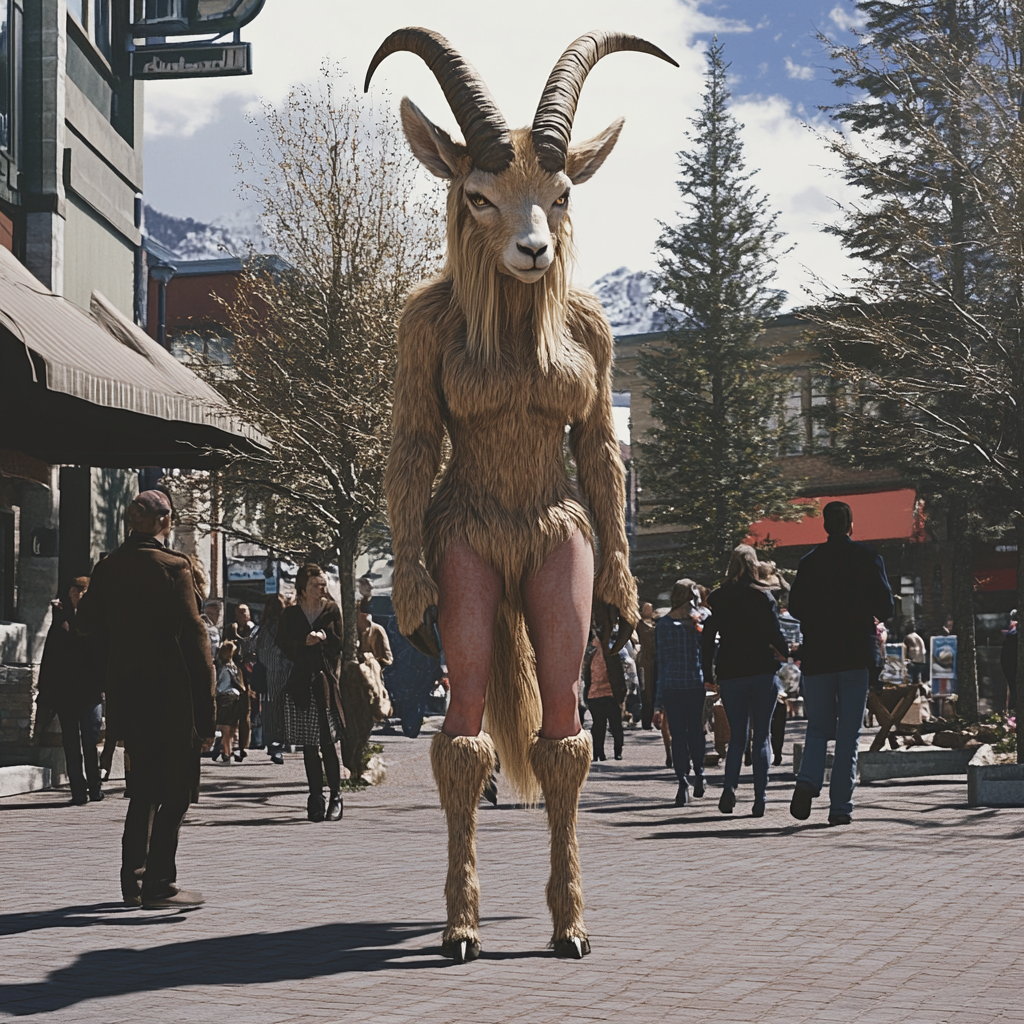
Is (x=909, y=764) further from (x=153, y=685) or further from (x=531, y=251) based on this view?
(x=531, y=251)

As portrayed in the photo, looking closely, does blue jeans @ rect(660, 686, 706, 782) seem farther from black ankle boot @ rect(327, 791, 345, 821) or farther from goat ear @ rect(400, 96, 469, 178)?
goat ear @ rect(400, 96, 469, 178)

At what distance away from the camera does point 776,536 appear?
43.4 meters

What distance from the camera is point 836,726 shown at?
9.97 m

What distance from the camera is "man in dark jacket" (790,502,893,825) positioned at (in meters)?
9.69

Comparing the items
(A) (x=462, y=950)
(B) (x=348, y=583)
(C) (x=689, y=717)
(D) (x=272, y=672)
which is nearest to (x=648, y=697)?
(B) (x=348, y=583)

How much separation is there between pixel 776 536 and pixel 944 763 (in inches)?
1196

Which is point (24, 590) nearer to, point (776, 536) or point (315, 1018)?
point (315, 1018)

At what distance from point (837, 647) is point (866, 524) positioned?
105 feet

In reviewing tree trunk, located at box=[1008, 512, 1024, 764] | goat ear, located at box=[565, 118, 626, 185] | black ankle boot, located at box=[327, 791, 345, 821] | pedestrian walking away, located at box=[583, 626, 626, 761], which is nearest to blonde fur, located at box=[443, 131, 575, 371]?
goat ear, located at box=[565, 118, 626, 185]

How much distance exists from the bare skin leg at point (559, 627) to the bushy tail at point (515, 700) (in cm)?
22

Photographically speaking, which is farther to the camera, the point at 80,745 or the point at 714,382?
the point at 714,382

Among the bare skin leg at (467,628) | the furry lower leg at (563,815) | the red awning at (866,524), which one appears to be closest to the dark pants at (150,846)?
the bare skin leg at (467,628)

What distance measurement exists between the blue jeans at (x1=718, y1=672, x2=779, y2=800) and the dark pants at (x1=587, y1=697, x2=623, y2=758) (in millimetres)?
5861

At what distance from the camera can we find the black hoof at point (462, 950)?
203 inches
